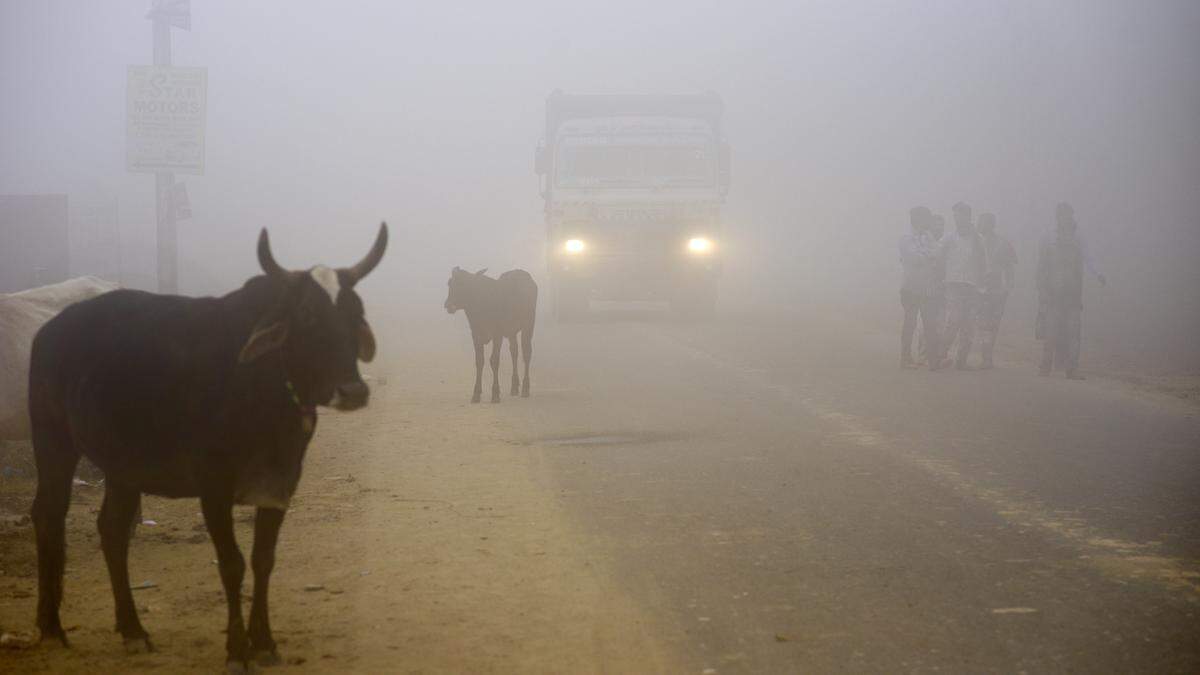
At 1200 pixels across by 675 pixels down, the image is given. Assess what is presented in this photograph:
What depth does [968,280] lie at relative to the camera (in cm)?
1747

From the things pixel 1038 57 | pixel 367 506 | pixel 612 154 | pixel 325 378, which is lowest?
pixel 367 506

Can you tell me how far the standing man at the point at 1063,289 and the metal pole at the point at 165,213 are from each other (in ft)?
33.5

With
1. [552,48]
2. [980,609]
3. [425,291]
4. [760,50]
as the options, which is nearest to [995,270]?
[980,609]

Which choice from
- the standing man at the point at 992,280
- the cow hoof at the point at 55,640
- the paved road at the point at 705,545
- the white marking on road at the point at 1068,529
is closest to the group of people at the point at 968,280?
the standing man at the point at 992,280

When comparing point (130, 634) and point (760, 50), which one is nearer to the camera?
point (130, 634)

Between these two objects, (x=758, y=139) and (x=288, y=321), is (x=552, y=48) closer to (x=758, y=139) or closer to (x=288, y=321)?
(x=758, y=139)

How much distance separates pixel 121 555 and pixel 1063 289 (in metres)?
13.0

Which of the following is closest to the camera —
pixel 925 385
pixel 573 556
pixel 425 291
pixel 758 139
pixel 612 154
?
pixel 573 556

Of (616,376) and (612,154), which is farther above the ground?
(612,154)

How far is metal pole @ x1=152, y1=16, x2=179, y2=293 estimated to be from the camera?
16.9 m

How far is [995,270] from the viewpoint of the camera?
17.7m

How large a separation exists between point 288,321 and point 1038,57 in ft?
223

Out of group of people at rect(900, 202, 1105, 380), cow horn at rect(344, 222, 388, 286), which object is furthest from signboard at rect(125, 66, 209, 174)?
cow horn at rect(344, 222, 388, 286)

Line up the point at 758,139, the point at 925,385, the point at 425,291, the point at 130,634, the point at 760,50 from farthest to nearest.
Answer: the point at 760,50, the point at 758,139, the point at 425,291, the point at 925,385, the point at 130,634
